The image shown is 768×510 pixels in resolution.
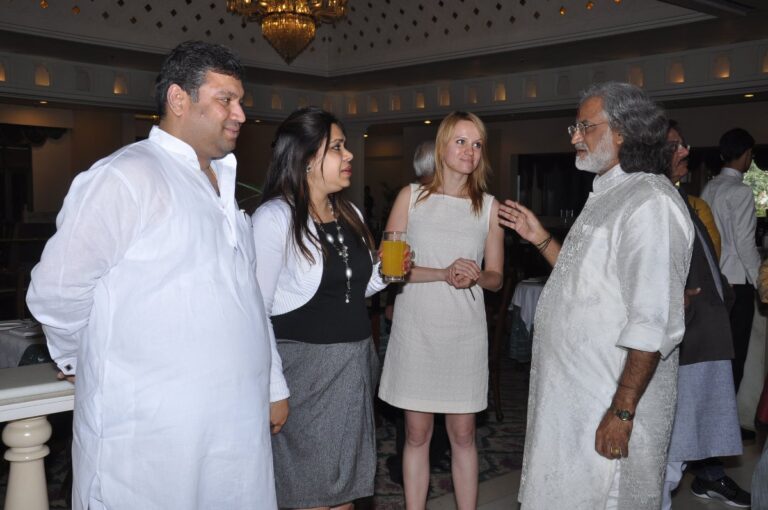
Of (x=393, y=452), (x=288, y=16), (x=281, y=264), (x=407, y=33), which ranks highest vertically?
(x=407, y=33)

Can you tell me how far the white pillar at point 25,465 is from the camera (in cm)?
176

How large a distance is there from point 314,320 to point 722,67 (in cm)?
822

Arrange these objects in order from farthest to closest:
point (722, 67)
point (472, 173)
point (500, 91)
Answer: point (500, 91) < point (722, 67) < point (472, 173)

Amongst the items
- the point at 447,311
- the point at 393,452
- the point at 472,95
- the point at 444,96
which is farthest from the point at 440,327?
the point at 444,96

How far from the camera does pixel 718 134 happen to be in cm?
1183

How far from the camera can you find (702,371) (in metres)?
3.06

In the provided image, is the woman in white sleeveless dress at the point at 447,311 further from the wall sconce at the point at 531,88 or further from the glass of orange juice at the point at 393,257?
the wall sconce at the point at 531,88

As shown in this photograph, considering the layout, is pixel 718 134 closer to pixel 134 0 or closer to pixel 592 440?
pixel 134 0

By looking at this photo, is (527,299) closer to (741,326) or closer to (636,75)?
(741,326)

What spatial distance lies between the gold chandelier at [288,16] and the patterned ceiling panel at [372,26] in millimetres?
2357

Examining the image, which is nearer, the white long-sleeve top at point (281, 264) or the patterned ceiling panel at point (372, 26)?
the white long-sleeve top at point (281, 264)

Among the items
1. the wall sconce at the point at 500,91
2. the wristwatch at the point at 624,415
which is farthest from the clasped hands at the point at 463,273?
the wall sconce at the point at 500,91

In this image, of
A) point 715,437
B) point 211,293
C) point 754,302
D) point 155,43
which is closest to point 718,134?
point 754,302

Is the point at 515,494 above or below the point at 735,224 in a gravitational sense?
below
